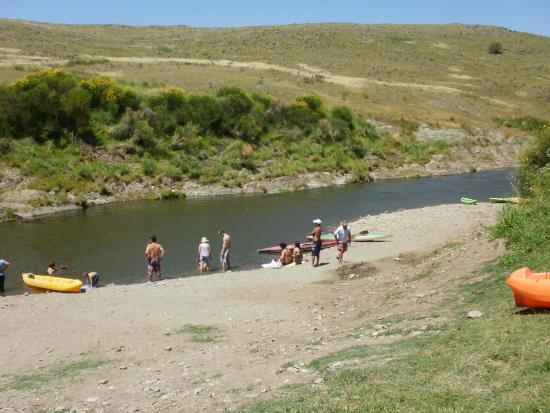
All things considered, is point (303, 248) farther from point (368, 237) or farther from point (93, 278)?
point (93, 278)

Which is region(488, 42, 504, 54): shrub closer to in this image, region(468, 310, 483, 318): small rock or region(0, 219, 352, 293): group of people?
region(0, 219, 352, 293): group of people

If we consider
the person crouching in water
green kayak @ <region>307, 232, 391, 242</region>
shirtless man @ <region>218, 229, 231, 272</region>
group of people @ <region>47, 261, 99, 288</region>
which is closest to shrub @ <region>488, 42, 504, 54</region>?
green kayak @ <region>307, 232, 391, 242</region>

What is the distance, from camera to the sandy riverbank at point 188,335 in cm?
1084

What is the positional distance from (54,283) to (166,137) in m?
32.2

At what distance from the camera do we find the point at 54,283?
A: 21.3 m

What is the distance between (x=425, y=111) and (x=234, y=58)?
3759cm

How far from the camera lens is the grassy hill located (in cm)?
7575

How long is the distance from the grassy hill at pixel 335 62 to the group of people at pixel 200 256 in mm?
39287

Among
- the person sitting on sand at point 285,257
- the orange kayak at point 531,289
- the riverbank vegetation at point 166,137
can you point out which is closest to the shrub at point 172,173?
the riverbank vegetation at point 166,137

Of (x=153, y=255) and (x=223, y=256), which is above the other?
(x=153, y=255)

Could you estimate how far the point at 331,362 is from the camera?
10797mm

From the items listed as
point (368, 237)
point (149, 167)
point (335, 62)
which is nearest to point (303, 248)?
point (368, 237)

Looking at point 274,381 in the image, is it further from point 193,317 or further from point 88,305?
point 88,305

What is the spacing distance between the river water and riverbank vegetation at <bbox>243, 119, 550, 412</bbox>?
47.8 ft
